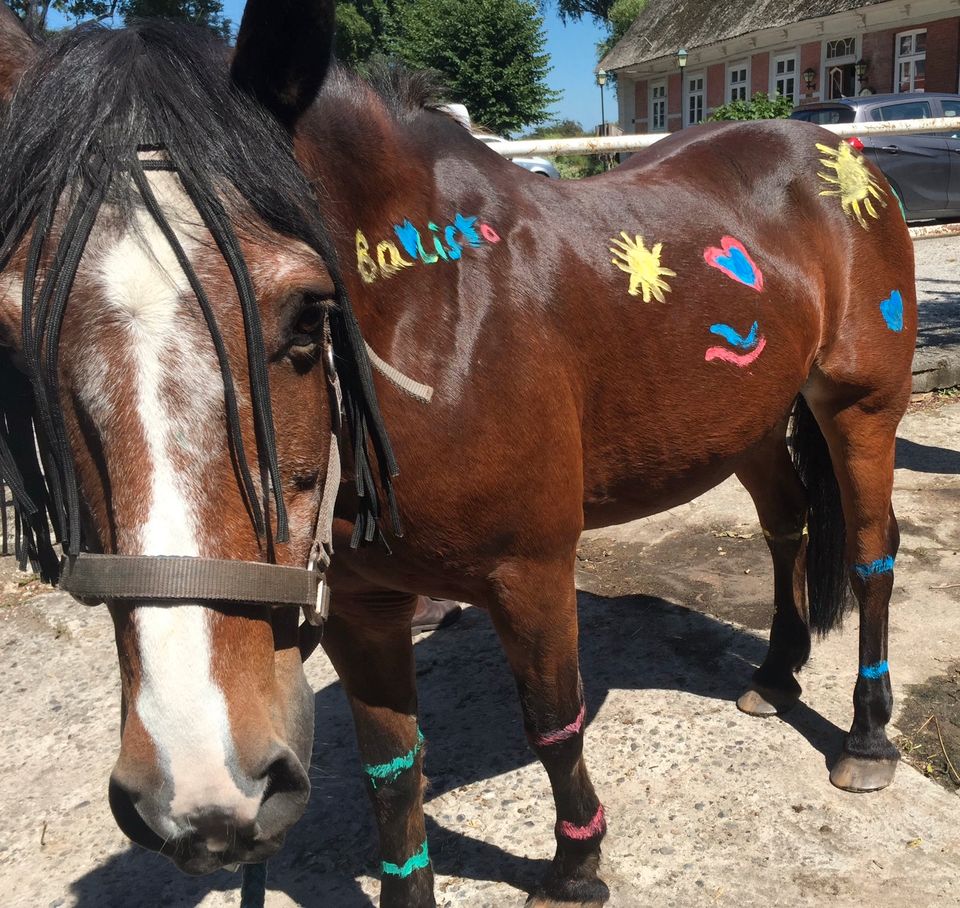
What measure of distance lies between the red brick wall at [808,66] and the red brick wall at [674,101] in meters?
5.24

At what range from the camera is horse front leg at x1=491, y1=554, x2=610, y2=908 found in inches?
74.2

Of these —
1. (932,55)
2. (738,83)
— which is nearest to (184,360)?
(932,55)

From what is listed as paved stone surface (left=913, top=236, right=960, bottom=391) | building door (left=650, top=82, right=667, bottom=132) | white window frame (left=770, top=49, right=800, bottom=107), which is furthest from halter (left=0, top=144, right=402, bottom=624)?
building door (left=650, top=82, right=667, bottom=132)

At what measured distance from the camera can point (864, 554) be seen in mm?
2775

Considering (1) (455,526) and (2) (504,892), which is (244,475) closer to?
(1) (455,526)

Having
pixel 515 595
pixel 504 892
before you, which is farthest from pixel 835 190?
pixel 504 892

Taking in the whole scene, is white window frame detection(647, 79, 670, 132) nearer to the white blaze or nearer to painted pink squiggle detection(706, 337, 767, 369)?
painted pink squiggle detection(706, 337, 767, 369)

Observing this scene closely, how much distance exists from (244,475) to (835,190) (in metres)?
2.28

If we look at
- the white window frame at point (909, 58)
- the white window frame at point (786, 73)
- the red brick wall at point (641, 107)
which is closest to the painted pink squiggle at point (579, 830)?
the white window frame at point (909, 58)

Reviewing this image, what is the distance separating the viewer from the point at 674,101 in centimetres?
2778

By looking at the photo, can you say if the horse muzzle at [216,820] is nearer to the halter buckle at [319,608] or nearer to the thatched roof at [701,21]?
the halter buckle at [319,608]

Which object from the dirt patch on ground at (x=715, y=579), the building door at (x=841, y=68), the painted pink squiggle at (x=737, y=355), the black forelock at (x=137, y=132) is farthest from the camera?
the building door at (x=841, y=68)

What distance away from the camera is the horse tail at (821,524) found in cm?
310

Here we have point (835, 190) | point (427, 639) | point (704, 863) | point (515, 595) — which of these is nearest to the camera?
point (515, 595)
